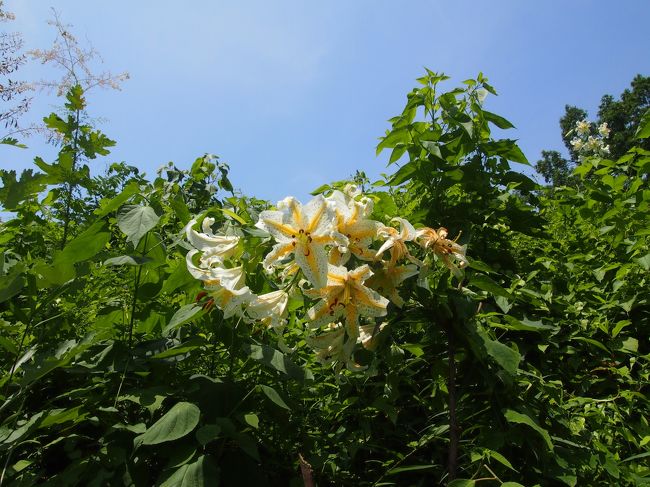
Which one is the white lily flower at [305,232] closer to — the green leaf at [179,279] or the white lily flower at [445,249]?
the white lily flower at [445,249]

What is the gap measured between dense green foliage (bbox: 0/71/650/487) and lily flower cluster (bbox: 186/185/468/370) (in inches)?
2.5

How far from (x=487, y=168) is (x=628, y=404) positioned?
3.56ft

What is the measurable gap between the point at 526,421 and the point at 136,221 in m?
1.06

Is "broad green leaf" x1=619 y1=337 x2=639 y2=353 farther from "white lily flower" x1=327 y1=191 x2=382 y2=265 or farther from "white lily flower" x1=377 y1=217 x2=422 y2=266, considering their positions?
"white lily flower" x1=327 y1=191 x2=382 y2=265

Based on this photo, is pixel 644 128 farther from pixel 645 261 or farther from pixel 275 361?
pixel 275 361

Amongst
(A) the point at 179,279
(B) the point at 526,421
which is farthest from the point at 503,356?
(A) the point at 179,279

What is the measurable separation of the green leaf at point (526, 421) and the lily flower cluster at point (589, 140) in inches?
240

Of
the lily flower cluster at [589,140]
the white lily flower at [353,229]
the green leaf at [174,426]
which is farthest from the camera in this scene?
the lily flower cluster at [589,140]

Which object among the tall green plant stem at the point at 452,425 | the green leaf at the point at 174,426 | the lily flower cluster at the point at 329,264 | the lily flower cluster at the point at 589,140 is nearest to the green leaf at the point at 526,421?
the tall green plant stem at the point at 452,425

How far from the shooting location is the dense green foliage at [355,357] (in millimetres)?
1214

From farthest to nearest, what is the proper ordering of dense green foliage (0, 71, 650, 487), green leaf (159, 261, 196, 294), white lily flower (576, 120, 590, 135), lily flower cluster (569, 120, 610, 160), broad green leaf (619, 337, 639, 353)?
white lily flower (576, 120, 590, 135), lily flower cluster (569, 120, 610, 160), broad green leaf (619, 337, 639, 353), green leaf (159, 261, 196, 294), dense green foliage (0, 71, 650, 487)

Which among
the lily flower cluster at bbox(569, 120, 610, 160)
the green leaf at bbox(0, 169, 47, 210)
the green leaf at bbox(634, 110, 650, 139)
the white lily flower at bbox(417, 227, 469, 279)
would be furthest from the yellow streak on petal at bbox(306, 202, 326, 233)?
the lily flower cluster at bbox(569, 120, 610, 160)

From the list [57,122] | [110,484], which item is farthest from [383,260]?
[57,122]

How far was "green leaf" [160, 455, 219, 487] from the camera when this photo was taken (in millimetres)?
1028
